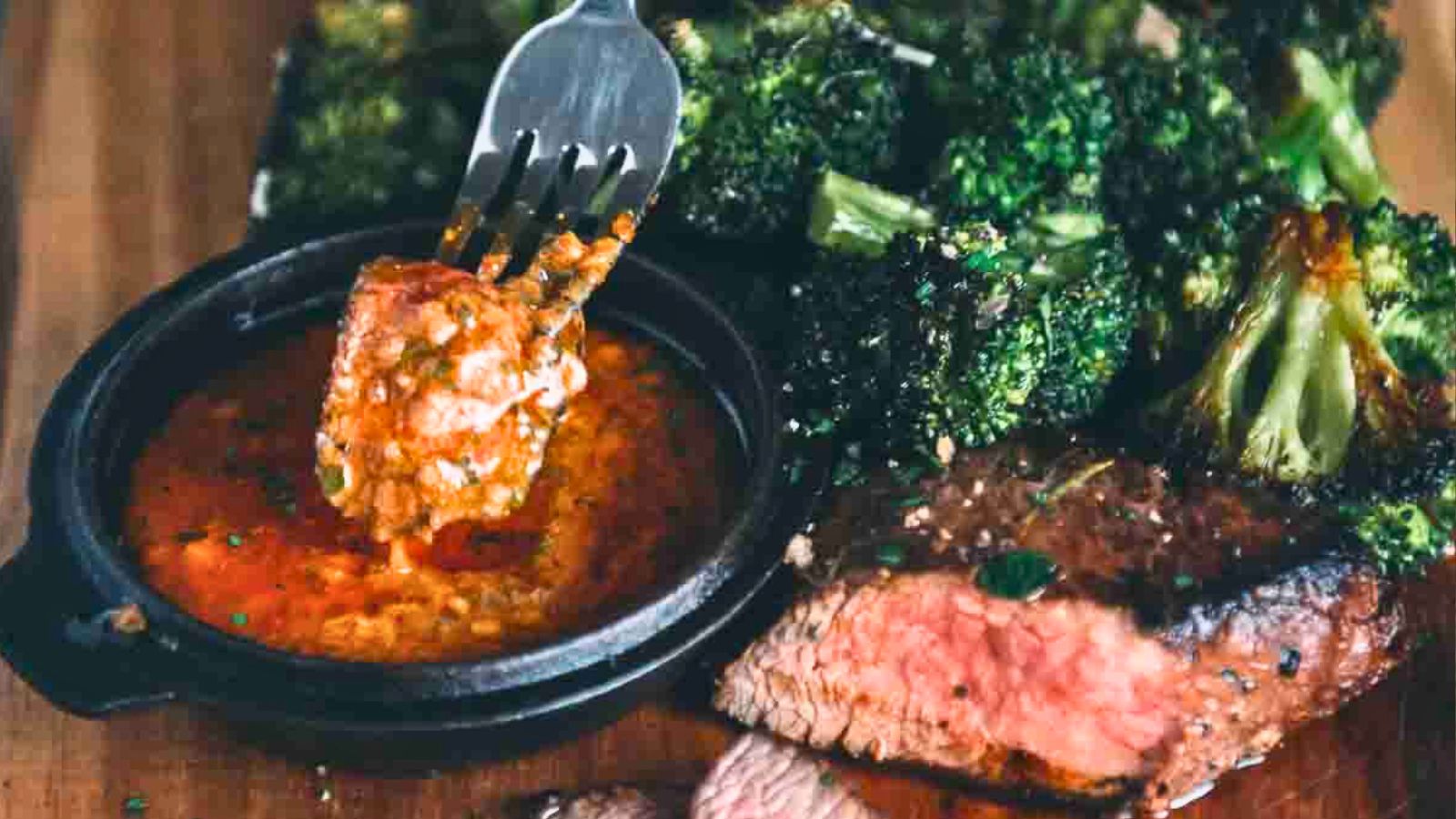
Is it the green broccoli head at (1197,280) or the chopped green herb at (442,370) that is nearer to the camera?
the chopped green herb at (442,370)

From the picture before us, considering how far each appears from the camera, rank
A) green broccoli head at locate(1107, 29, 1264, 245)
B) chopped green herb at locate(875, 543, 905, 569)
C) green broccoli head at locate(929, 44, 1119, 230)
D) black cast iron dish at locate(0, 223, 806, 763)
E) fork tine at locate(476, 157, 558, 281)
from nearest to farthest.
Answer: black cast iron dish at locate(0, 223, 806, 763)
chopped green herb at locate(875, 543, 905, 569)
fork tine at locate(476, 157, 558, 281)
green broccoli head at locate(929, 44, 1119, 230)
green broccoli head at locate(1107, 29, 1264, 245)

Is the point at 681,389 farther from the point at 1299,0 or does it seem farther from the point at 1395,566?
the point at 1299,0

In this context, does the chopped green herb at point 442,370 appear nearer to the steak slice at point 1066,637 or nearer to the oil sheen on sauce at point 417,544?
the oil sheen on sauce at point 417,544

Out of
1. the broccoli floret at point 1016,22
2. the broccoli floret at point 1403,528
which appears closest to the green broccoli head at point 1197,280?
the broccoli floret at point 1403,528

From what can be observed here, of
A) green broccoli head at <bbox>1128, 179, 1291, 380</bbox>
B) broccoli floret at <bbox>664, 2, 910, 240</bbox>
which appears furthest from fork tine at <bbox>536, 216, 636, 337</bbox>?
green broccoli head at <bbox>1128, 179, 1291, 380</bbox>

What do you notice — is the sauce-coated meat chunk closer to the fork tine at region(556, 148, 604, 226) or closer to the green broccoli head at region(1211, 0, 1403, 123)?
the fork tine at region(556, 148, 604, 226)

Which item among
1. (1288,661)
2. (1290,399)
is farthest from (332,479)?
(1290,399)
